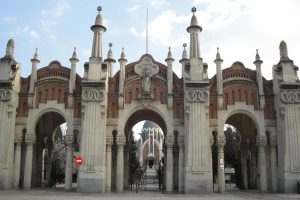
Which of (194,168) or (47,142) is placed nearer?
(194,168)

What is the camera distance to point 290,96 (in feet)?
113

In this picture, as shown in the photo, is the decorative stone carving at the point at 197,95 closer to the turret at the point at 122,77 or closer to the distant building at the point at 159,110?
the distant building at the point at 159,110

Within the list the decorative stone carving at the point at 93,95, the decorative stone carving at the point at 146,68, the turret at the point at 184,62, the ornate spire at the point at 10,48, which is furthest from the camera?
the ornate spire at the point at 10,48

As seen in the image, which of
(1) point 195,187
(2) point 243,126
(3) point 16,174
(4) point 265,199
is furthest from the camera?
(2) point 243,126

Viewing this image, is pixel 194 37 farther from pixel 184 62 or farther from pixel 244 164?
pixel 244 164

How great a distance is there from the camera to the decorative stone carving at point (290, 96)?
34.2 m

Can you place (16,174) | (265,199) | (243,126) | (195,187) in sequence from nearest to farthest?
(265,199) → (195,187) → (16,174) → (243,126)

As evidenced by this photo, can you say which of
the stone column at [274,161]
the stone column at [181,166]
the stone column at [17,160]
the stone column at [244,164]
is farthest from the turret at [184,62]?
the stone column at [17,160]

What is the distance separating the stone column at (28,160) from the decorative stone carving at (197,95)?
14.5 metres

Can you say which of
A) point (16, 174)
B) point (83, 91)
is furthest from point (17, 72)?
point (16, 174)

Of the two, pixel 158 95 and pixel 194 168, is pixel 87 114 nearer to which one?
pixel 158 95

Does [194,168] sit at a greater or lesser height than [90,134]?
lesser

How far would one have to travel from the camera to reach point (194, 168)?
32.6 meters

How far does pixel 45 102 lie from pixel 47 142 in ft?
23.3
